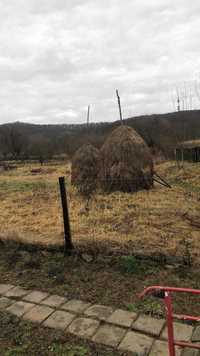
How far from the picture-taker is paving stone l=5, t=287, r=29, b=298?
10.9ft

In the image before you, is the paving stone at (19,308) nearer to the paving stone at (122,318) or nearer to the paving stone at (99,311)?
the paving stone at (99,311)

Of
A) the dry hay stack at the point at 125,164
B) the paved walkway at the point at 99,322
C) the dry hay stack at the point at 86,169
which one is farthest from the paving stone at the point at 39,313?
the dry hay stack at the point at 86,169

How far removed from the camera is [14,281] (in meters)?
3.68

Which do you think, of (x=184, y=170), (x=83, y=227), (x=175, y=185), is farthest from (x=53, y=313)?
(x=184, y=170)

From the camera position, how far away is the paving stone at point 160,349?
2236 mm

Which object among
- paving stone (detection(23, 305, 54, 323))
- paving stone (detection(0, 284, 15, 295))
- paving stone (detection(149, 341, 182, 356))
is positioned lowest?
paving stone (detection(0, 284, 15, 295))

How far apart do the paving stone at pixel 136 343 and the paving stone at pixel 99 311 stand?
33 cm

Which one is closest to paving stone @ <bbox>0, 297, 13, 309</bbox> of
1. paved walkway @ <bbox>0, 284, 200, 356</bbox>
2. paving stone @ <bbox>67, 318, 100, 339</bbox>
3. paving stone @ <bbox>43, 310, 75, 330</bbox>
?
paved walkway @ <bbox>0, 284, 200, 356</bbox>

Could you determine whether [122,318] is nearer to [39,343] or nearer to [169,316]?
[39,343]

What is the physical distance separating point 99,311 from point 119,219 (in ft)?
11.5

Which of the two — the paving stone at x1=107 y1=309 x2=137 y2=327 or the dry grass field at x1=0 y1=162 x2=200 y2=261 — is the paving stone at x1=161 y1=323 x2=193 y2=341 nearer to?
the paving stone at x1=107 y1=309 x2=137 y2=327

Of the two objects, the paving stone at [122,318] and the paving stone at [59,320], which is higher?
the paving stone at [122,318]

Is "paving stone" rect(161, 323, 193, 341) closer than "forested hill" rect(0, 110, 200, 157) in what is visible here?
Yes

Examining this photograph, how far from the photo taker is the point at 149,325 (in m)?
2.59
